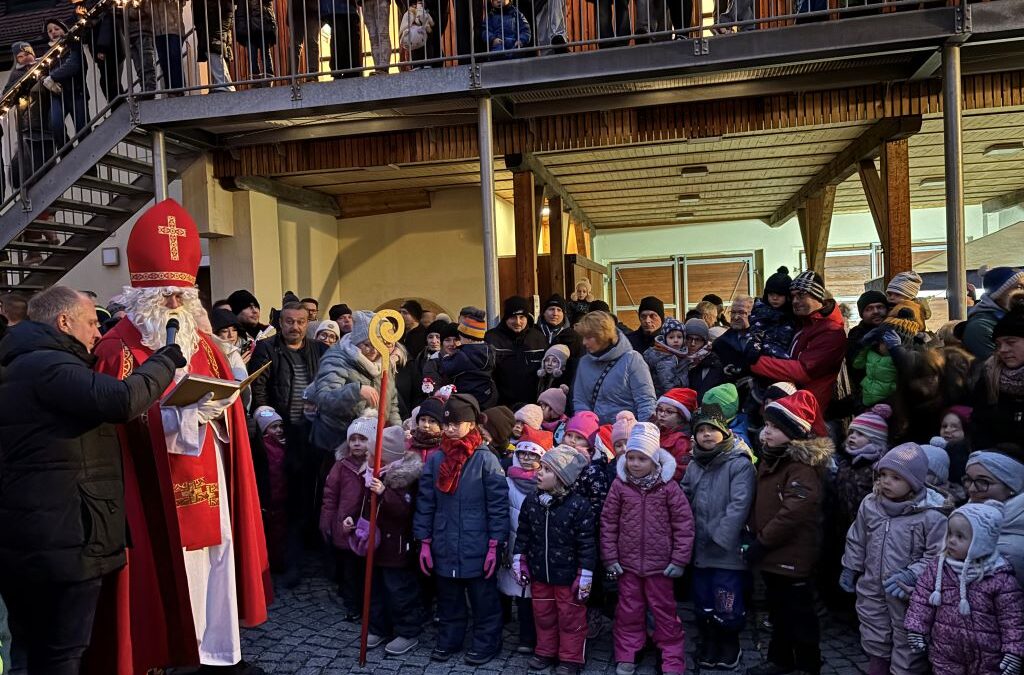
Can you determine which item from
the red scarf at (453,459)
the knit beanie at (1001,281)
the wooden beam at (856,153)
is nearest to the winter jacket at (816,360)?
the knit beanie at (1001,281)

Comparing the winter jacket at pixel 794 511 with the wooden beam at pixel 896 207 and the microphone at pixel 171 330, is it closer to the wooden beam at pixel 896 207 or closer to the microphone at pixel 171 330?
the microphone at pixel 171 330

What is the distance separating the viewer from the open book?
3.34 meters

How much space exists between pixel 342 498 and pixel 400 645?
910mm

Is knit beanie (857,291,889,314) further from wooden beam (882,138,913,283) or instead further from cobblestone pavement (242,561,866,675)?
wooden beam (882,138,913,283)

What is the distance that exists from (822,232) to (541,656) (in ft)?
31.1

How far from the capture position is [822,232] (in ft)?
38.5

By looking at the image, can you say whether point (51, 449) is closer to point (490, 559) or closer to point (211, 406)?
point (211, 406)

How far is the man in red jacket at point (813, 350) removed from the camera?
4.77 m

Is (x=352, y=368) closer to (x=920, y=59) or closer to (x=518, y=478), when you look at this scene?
(x=518, y=478)

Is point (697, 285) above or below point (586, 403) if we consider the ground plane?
above

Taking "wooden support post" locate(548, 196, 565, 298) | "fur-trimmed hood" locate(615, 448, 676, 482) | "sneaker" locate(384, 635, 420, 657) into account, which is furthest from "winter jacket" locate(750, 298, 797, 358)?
"wooden support post" locate(548, 196, 565, 298)

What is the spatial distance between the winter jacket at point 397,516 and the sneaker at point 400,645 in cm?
40

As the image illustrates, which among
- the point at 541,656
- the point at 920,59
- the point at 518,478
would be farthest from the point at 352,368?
the point at 920,59

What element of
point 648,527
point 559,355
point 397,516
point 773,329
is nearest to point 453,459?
point 397,516
